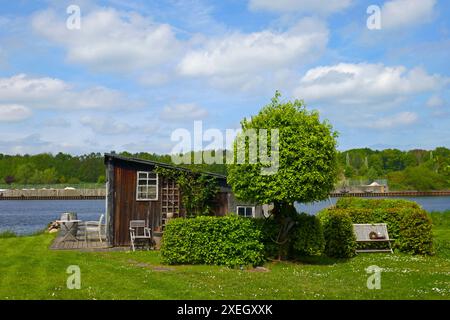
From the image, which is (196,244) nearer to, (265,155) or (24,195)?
(265,155)

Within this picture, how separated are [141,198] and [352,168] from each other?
11821 cm

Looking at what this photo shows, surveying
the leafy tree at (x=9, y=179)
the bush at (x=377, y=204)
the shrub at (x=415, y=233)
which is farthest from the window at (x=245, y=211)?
the leafy tree at (x=9, y=179)

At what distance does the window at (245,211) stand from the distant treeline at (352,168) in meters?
102

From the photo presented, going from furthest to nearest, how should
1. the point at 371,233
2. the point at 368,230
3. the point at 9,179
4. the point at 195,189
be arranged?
the point at 9,179
the point at 195,189
the point at 368,230
the point at 371,233

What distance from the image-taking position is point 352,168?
5226 inches

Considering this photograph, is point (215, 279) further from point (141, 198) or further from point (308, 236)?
point (141, 198)

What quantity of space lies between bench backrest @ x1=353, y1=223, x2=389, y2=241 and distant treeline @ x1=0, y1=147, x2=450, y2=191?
10432 cm

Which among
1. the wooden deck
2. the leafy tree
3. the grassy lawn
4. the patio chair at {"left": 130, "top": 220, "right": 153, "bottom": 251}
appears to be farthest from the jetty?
the grassy lawn

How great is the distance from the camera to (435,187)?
123750mm

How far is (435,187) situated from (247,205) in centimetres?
11553

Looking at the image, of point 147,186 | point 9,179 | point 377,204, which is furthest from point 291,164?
point 9,179

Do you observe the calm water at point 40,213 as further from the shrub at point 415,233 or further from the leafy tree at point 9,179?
the leafy tree at point 9,179

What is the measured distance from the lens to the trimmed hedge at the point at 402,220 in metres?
17.5

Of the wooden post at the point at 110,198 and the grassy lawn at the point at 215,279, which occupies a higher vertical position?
the wooden post at the point at 110,198
